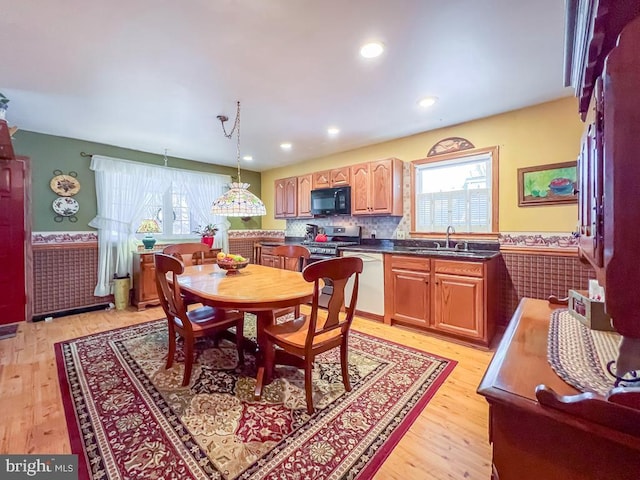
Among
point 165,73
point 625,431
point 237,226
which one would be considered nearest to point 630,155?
point 625,431

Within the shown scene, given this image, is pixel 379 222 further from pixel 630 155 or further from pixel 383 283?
pixel 630 155

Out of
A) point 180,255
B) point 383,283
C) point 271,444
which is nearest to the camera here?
point 271,444

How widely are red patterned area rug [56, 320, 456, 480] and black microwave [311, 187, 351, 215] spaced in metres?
2.14

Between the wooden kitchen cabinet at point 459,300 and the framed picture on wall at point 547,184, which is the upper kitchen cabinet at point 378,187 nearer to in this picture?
the wooden kitchen cabinet at point 459,300

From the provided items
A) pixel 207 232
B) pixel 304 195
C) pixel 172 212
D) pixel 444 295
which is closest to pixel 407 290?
pixel 444 295

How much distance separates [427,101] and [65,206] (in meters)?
4.65

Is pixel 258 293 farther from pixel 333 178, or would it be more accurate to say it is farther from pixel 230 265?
pixel 333 178

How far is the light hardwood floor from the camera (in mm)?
1444

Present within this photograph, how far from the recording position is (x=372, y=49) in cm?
198

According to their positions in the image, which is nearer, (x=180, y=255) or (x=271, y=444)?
(x=271, y=444)

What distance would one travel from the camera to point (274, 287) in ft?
6.88

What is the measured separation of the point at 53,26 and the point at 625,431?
121 inches

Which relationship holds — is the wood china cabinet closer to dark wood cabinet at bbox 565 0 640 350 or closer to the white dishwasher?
the white dishwasher

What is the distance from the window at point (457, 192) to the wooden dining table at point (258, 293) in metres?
2.11
